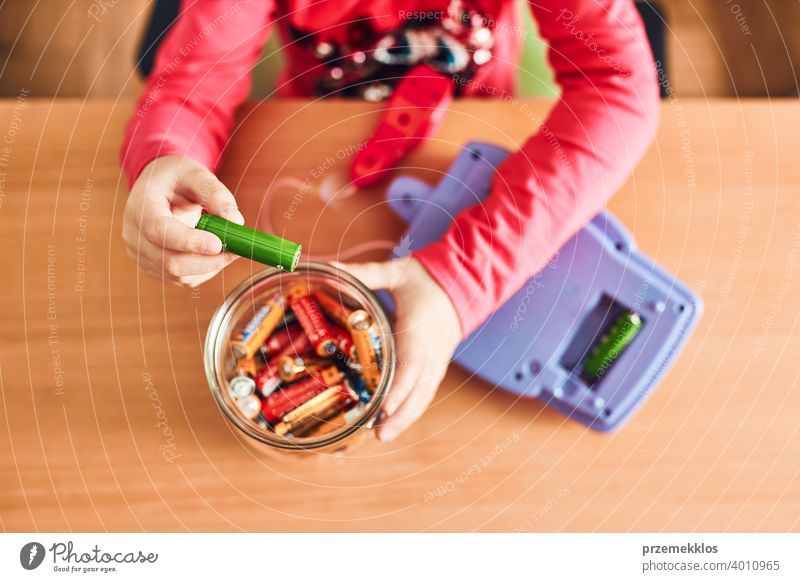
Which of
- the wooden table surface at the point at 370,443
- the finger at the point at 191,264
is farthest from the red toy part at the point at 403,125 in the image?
the finger at the point at 191,264

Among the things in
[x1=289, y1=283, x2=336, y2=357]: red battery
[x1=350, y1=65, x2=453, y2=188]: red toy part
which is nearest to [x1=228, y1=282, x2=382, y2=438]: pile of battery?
[x1=289, y1=283, x2=336, y2=357]: red battery

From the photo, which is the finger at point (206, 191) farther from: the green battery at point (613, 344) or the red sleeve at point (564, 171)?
the green battery at point (613, 344)

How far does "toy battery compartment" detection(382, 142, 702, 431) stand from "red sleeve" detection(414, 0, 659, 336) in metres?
0.01

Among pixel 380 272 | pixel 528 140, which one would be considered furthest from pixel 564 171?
pixel 380 272

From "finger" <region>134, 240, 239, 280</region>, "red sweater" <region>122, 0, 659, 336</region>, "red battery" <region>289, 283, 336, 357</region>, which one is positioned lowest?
"red battery" <region>289, 283, 336, 357</region>

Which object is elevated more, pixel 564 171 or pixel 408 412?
pixel 564 171

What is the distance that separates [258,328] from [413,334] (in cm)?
10

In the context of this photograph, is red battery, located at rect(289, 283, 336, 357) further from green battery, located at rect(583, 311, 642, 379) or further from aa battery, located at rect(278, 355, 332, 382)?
green battery, located at rect(583, 311, 642, 379)

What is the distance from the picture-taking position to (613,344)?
0.38m

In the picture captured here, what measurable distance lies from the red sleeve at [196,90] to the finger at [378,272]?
128 mm

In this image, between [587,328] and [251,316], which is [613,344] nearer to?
[587,328]

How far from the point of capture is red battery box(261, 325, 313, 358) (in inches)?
13.6

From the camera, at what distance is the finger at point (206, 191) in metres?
0.35
